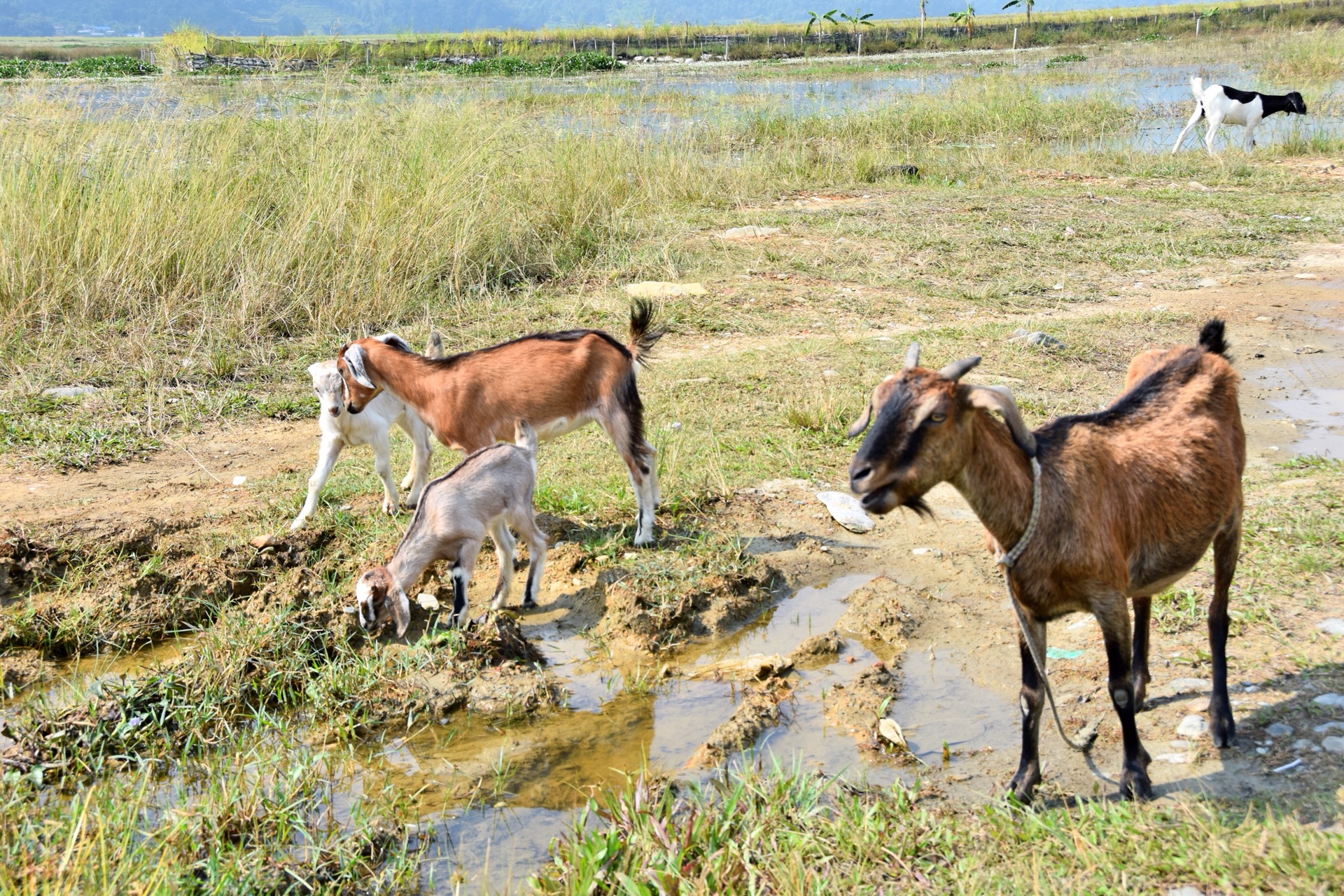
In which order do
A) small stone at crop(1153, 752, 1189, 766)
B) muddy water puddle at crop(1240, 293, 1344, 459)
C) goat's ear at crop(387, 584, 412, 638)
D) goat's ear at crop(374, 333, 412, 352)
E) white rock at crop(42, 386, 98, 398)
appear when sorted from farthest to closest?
white rock at crop(42, 386, 98, 398)
muddy water puddle at crop(1240, 293, 1344, 459)
goat's ear at crop(374, 333, 412, 352)
goat's ear at crop(387, 584, 412, 638)
small stone at crop(1153, 752, 1189, 766)

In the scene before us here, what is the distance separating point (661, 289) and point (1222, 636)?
23.5 ft

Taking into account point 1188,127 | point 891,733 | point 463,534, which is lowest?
point 891,733

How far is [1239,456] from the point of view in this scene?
4.07 meters

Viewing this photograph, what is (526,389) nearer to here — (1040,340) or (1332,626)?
(1332,626)

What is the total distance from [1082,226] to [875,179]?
157 inches

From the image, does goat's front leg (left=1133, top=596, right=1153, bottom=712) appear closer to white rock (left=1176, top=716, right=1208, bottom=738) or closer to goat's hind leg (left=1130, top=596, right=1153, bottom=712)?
goat's hind leg (left=1130, top=596, right=1153, bottom=712)

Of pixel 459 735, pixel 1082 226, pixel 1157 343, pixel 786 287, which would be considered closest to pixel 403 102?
pixel 786 287

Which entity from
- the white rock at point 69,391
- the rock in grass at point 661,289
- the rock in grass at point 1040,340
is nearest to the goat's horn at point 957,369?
the rock in grass at point 1040,340

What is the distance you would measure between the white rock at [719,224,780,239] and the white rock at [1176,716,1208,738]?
352 inches

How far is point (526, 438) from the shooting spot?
5.62 meters

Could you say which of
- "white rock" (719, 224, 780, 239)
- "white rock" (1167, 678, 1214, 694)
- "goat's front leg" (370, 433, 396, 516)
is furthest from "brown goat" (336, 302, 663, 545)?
"white rock" (719, 224, 780, 239)

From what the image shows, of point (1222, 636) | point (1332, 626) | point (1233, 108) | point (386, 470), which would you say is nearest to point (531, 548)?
point (386, 470)

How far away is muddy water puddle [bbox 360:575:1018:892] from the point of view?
386 cm

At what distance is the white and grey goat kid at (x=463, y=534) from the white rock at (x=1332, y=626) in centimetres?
345
